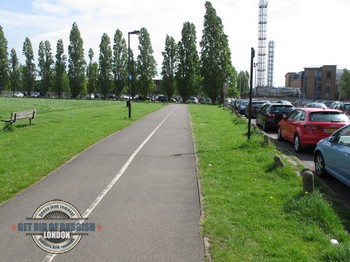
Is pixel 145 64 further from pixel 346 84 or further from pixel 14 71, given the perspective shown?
pixel 346 84

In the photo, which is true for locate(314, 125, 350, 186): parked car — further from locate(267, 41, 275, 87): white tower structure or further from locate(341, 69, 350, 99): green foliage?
locate(267, 41, 275, 87): white tower structure

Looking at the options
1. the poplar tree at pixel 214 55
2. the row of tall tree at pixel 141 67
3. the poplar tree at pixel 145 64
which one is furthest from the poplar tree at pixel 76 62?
the poplar tree at pixel 214 55

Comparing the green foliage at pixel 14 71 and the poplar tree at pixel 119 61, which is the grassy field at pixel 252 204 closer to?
the poplar tree at pixel 119 61

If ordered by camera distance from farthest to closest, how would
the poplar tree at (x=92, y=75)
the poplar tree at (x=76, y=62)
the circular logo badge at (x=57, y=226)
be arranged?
the poplar tree at (x=92, y=75), the poplar tree at (x=76, y=62), the circular logo badge at (x=57, y=226)

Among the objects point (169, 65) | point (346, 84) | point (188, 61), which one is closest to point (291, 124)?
point (188, 61)

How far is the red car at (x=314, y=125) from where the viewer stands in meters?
11.4

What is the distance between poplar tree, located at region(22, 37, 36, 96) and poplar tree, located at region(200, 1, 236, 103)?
202 feet

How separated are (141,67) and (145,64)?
1201 millimetres

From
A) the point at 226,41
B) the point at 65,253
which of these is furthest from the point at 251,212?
the point at 226,41

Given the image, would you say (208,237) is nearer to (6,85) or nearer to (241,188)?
(241,188)

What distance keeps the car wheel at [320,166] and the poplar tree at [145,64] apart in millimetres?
77897

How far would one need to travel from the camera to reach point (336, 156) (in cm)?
A: 727

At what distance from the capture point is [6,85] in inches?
3939

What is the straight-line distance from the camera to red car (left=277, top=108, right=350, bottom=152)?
11398mm
